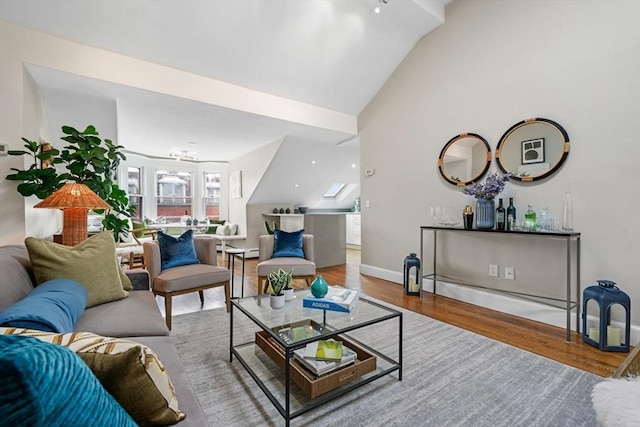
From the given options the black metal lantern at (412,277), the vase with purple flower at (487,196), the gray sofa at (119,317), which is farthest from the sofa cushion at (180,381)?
the vase with purple flower at (487,196)

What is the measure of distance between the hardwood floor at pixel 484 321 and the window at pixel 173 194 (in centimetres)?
405

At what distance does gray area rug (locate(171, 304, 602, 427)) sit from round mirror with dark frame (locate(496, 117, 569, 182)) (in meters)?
1.61

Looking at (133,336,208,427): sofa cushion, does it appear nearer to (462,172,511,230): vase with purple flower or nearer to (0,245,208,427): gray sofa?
(0,245,208,427): gray sofa

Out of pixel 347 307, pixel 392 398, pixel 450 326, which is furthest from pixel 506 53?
pixel 392 398

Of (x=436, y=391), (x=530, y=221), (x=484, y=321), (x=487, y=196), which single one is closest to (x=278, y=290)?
(x=436, y=391)

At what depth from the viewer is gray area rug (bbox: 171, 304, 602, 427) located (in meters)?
1.47

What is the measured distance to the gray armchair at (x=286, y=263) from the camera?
3184 millimetres

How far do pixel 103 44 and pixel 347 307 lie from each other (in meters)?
3.09

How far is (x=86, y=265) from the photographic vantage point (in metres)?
1.74

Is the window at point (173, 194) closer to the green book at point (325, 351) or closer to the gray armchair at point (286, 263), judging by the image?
the gray armchair at point (286, 263)

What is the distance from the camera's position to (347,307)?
1756mm

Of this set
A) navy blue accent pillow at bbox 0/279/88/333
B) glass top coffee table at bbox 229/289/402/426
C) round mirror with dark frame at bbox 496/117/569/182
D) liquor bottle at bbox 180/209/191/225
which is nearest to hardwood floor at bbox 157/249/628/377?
glass top coffee table at bbox 229/289/402/426

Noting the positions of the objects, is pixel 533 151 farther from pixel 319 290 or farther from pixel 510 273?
pixel 319 290

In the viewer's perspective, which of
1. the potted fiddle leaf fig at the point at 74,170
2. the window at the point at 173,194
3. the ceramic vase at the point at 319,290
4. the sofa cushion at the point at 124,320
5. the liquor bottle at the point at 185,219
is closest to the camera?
the sofa cushion at the point at 124,320
